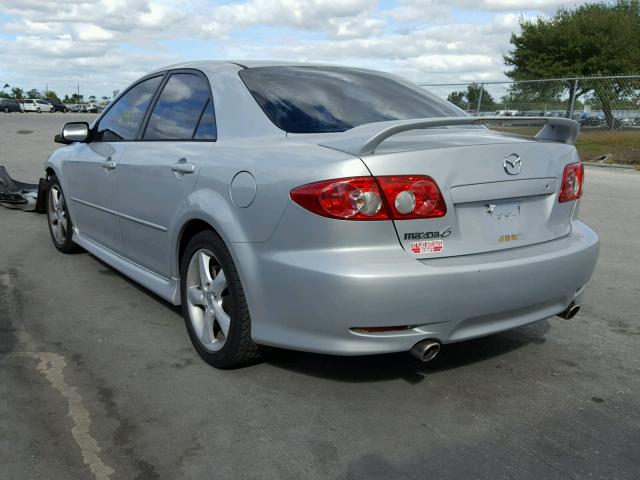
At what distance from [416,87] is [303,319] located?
210cm

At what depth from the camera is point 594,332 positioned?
398cm

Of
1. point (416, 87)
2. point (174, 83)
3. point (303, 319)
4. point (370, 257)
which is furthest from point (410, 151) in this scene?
point (174, 83)

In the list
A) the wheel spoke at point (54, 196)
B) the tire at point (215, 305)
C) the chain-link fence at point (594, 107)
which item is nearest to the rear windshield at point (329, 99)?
the tire at point (215, 305)

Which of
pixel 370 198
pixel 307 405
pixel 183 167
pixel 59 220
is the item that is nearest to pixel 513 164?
pixel 370 198

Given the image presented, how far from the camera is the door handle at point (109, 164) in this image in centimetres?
436

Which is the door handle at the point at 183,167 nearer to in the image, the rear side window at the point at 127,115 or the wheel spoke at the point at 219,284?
the wheel spoke at the point at 219,284

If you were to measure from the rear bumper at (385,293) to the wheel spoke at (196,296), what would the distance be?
0.55m

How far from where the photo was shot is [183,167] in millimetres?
3504

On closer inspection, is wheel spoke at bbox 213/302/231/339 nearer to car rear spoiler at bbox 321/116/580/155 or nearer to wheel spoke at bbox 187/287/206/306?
wheel spoke at bbox 187/287/206/306

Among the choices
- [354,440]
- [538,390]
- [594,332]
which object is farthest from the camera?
[594,332]

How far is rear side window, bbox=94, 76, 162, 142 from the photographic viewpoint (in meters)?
4.38

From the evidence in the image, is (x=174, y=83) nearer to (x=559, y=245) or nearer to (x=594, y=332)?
(x=559, y=245)

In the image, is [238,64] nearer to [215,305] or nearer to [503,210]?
[215,305]

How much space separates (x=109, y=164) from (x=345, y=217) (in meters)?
2.35
